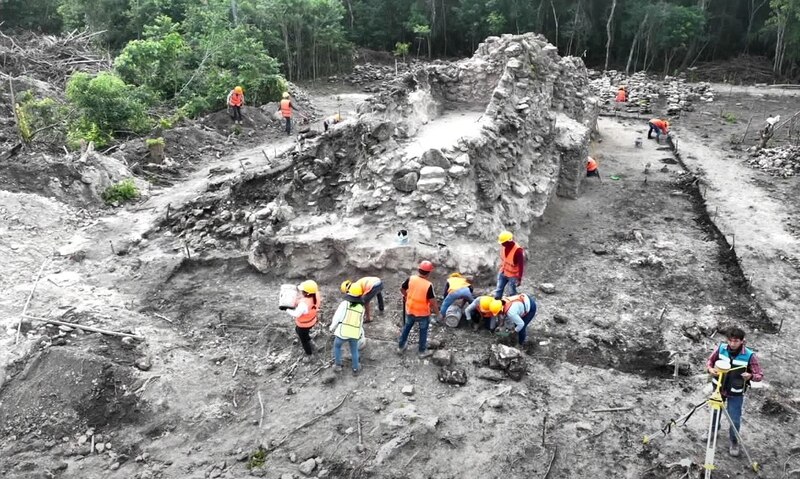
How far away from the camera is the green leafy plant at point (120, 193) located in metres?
12.7

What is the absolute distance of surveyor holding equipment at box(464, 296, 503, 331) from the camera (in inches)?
307

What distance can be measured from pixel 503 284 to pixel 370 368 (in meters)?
2.52

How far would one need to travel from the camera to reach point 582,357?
794cm

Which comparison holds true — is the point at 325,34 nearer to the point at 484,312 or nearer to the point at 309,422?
the point at 484,312

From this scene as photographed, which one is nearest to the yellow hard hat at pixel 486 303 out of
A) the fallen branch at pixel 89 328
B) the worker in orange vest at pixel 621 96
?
the fallen branch at pixel 89 328

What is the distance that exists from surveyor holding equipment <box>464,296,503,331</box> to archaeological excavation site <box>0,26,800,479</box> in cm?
7

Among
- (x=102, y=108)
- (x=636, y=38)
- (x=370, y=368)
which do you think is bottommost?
(x=370, y=368)

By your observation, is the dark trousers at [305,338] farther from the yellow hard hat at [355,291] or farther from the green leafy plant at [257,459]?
the green leafy plant at [257,459]

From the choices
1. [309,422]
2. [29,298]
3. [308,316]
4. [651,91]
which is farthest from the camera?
A: [651,91]

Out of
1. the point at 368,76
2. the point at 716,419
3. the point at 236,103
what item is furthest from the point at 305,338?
the point at 368,76

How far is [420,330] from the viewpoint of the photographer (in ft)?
24.8

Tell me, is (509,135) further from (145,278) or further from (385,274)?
(145,278)

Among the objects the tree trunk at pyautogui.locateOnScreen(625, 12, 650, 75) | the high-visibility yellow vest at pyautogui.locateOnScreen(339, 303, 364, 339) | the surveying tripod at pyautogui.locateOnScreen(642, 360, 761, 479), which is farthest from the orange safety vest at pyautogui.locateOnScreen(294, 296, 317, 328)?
the tree trunk at pyautogui.locateOnScreen(625, 12, 650, 75)

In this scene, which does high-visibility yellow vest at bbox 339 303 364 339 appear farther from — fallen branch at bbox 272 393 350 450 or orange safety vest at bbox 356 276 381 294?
fallen branch at bbox 272 393 350 450
